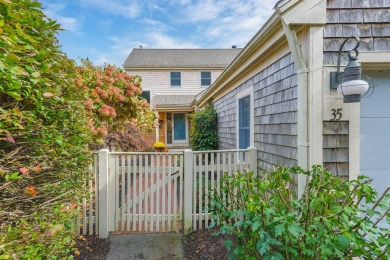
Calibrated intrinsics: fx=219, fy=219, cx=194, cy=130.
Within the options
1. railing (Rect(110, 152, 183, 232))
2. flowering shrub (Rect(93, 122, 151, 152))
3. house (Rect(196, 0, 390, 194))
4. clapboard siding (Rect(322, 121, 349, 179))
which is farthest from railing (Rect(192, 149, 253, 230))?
flowering shrub (Rect(93, 122, 151, 152))

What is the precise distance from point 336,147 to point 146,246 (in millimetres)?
2924

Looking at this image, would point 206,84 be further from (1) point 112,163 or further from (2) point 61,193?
(2) point 61,193

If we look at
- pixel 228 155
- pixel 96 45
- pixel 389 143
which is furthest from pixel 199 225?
pixel 96 45

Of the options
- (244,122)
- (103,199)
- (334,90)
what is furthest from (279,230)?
(244,122)

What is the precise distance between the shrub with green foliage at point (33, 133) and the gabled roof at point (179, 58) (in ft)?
44.6

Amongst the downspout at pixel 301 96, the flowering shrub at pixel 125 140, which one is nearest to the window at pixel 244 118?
the downspout at pixel 301 96

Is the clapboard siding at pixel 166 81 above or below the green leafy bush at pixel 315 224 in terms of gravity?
above

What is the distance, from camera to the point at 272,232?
1.81 meters

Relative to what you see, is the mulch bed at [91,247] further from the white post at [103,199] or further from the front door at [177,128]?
the front door at [177,128]

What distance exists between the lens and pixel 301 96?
2496mm

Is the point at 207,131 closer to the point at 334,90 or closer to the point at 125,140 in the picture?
the point at 125,140

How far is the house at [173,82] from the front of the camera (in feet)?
47.5

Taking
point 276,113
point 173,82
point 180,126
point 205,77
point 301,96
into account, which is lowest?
point 180,126

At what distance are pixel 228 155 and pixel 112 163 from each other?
1.97 metres
